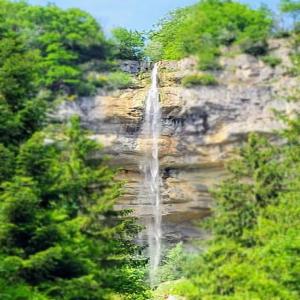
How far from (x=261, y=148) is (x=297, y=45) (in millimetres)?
1252

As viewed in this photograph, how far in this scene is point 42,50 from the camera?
305 inches

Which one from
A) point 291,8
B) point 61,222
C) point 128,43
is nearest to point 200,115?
point 128,43

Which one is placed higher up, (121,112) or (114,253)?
(121,112)

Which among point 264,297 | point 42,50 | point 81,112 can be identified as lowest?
point 264,297

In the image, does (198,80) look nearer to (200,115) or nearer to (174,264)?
(200,115)

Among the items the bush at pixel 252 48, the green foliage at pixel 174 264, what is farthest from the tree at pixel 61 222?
the bush at pixel 252 48

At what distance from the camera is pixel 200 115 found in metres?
8.16

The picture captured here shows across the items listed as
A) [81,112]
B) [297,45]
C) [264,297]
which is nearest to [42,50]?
[81,112]

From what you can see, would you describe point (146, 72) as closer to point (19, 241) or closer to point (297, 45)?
point (297, 45)

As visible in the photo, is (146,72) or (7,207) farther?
(146,72)

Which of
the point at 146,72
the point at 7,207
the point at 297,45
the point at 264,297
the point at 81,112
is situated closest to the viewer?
the point at 7,207

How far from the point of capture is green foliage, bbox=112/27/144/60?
830 cm

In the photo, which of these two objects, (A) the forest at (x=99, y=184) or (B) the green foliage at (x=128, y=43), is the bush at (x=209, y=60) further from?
(B) the green foliage at (x=128, y=43)

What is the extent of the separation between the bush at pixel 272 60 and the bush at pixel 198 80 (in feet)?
1.86
